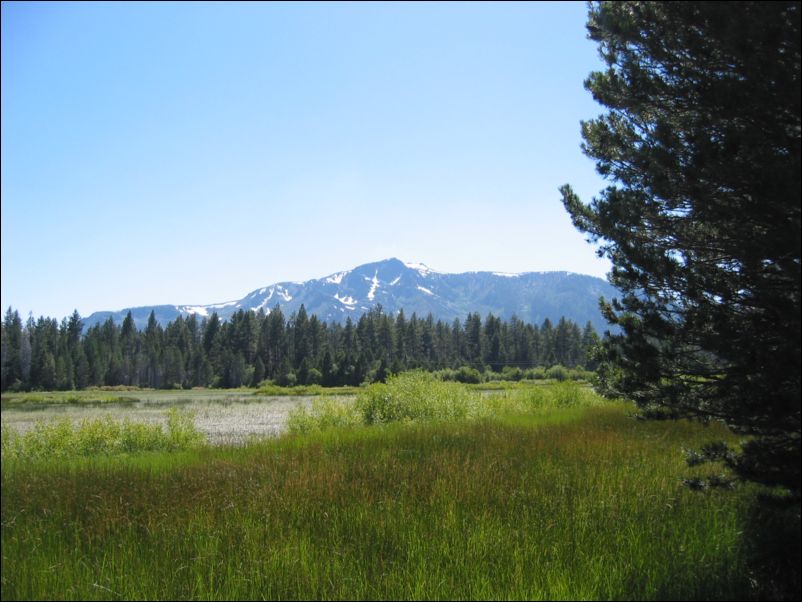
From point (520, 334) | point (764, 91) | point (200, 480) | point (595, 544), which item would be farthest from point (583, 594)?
point (520, 334)

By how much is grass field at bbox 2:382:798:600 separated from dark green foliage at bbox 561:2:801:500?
1.44 m

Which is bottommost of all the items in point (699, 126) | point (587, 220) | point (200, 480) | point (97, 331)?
point (200, 480)

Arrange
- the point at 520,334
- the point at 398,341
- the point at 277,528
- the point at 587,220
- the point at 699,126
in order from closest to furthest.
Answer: the point at 699,126, the point at 277,528, the point at 587,220, the point at 398,341, the point at 520,334

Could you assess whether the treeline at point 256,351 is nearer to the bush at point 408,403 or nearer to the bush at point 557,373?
the bush at point 557,373

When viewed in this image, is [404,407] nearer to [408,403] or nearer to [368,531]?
[408,403]

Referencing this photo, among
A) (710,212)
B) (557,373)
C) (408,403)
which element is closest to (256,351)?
(557,373)

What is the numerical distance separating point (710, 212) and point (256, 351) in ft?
336

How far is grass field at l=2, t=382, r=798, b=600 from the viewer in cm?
387

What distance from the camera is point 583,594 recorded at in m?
4.45

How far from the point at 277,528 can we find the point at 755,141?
21.2 feet

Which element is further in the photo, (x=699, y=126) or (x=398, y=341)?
(x=398, y=341)

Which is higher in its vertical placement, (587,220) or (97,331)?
(587,220)

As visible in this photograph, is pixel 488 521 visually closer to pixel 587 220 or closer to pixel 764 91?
pixel 587 220

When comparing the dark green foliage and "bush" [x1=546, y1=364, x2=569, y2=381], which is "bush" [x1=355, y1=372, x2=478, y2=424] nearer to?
the dark green foliage
